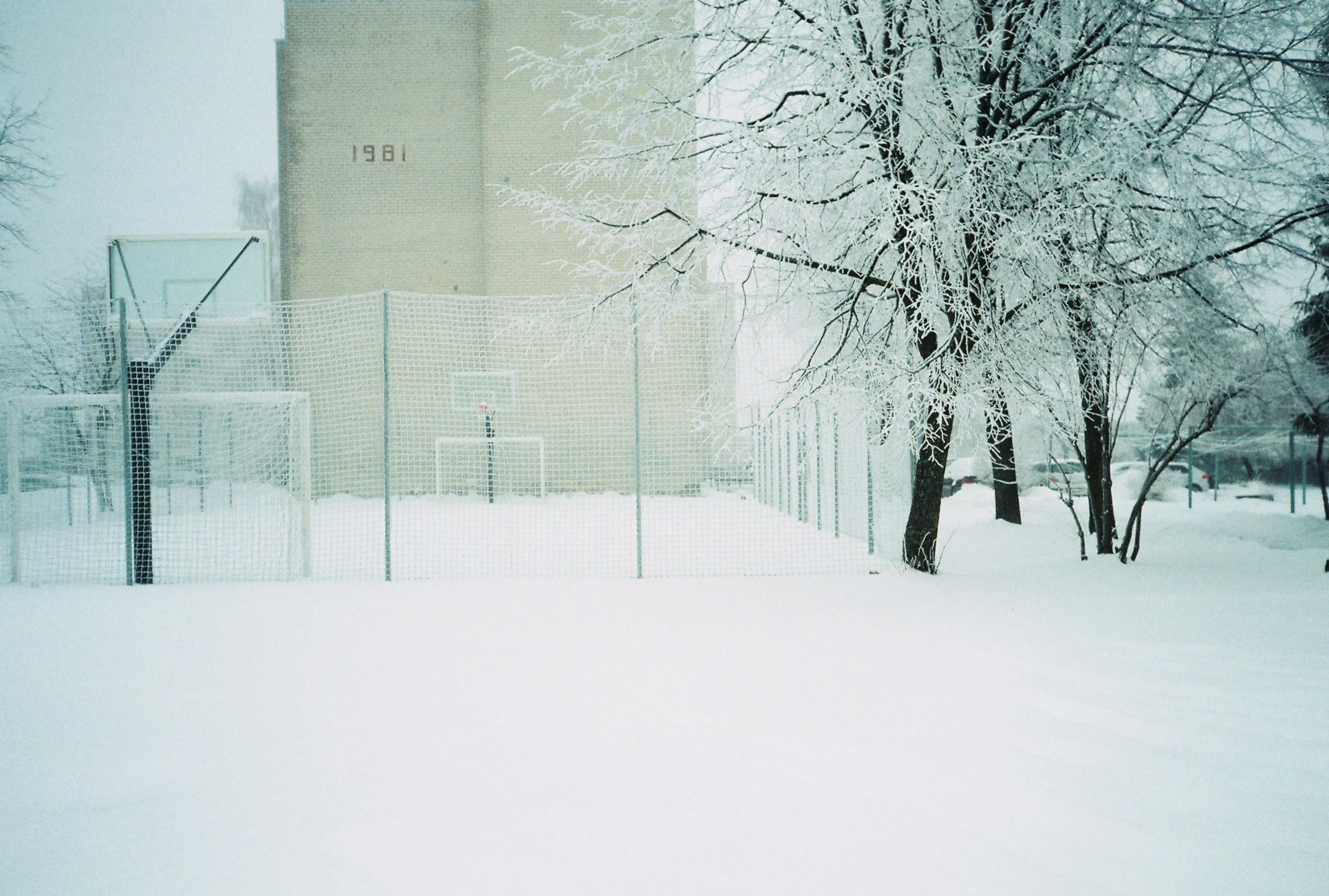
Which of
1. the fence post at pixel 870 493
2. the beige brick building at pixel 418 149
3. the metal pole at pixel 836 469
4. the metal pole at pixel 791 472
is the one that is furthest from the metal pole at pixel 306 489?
the beige brick building at pixel 418 149

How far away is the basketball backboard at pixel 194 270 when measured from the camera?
31.1 feet

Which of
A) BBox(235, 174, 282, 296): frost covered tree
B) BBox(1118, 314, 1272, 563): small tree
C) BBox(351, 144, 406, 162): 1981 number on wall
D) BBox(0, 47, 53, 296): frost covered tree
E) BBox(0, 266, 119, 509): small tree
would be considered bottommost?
A: BBox(1118, 314, 1272, 563): small tree

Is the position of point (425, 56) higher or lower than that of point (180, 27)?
lower

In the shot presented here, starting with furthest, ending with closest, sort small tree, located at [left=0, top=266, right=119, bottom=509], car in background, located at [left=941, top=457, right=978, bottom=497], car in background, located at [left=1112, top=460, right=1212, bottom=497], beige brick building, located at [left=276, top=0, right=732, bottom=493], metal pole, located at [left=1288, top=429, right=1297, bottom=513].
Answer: beige brick building, located at [left=276, top=0, right=732, bottom=493]
car in background, located at [left=1112, top=460, right=1212, bottom=497]
car in background, located at [left=941, top=457, right=978, bottom=497]
metal pole, located at [left=1288, top=429, right=1297, bottom=513]
small tree, located at [left=0, top=266, right=119, bottom=509]

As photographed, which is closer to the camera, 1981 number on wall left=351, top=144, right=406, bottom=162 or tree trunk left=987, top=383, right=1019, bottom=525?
tree trunk left=987, top=383, right=1019, bottom=525

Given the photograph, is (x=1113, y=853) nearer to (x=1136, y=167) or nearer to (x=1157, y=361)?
(x=1136, y=167)

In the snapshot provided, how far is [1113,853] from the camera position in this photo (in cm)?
214

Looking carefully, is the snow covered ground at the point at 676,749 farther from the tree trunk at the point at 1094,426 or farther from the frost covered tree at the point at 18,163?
the frost covered tree at the point at 18,163

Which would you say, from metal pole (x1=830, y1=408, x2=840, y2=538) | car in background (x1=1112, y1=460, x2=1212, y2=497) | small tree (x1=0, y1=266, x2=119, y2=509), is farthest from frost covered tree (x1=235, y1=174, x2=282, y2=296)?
car in background (x1=1112, y1=460, x2=1212, y2=497)

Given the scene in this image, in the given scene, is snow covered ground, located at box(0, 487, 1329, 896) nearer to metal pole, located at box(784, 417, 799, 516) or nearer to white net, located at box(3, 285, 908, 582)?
white net, located at box(3, 285, 908, 582)

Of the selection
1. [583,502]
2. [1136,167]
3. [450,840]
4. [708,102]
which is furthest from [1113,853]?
[583,502]

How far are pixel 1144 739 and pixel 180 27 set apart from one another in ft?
199

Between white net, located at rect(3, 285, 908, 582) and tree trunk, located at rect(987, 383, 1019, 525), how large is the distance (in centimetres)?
107

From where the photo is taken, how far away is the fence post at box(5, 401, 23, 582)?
7.09m
